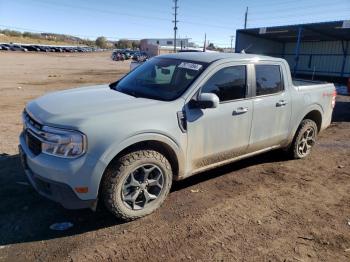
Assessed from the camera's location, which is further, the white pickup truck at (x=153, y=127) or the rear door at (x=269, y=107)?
the rear door at (x=269, y=107)

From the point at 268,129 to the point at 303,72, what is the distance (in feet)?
86.6

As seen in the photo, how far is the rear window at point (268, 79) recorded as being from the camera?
480cm

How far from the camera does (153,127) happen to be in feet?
11.9

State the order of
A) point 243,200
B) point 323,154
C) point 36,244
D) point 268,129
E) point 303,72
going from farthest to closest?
point 303,72 → point 323,154 → point 268,129 → point 243,200 → point 36,244

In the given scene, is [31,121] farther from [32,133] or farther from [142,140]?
[142,140]

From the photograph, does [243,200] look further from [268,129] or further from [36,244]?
[36,244]

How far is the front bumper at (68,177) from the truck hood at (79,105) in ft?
1.24

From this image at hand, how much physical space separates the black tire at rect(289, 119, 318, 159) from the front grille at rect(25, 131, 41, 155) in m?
4.11

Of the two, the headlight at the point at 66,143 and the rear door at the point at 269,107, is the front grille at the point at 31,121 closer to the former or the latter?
the headlight at the point at 66,143

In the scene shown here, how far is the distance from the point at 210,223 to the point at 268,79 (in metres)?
2.37

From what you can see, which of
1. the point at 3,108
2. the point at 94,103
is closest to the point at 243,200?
the point at 94,103

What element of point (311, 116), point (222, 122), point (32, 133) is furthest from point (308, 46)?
point (32, 133)

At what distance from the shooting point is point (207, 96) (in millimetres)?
3885

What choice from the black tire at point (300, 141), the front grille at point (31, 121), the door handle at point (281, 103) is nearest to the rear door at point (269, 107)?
the door handle at point (281, 103)
